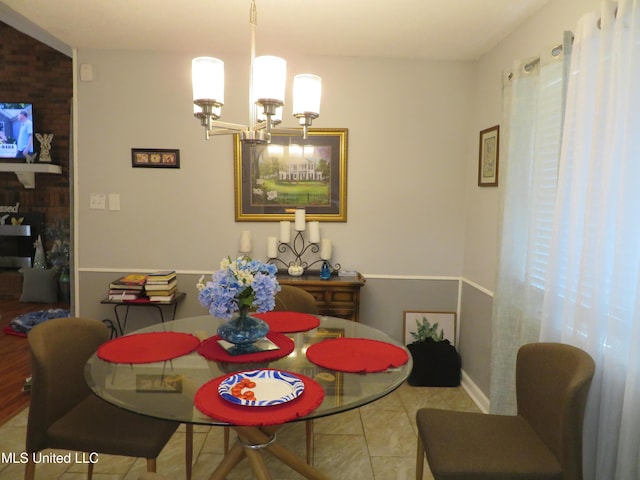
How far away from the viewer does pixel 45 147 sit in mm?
5250

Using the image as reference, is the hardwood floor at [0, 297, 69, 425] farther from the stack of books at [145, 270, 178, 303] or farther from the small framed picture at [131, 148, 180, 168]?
the small framed picture at [131, 148, 180, 168]

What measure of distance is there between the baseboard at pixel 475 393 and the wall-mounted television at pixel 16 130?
5.38m

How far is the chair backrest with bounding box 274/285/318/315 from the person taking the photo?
2.56 metres

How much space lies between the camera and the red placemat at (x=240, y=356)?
1688 mm

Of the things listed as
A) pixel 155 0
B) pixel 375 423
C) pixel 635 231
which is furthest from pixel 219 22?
pixel 375 423

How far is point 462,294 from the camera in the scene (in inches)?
134

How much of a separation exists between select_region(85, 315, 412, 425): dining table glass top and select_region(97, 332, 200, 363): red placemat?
1.5 inches

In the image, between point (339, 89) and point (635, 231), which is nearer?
point (635, 231)

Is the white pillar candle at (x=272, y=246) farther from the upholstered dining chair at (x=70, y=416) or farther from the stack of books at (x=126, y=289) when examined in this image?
the upholstered dining chair at (x=70, y=416)

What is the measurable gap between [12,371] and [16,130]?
128 inches

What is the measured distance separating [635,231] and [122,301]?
303cm

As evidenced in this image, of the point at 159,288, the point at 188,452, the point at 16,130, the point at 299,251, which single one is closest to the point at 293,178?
the point at 299,251

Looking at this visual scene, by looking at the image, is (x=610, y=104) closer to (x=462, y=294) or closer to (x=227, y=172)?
(x=462, y=294)
